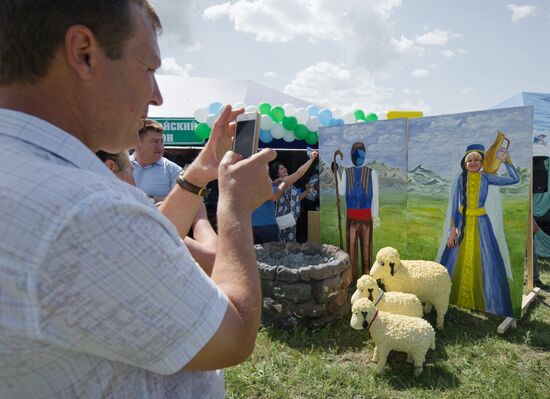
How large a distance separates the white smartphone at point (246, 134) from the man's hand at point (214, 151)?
5 cm

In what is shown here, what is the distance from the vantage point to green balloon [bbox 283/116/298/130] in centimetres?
692

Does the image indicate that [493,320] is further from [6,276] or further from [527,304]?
[6,276]

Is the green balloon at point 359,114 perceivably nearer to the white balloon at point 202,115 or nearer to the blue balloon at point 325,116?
the blue balloon at point 325,116

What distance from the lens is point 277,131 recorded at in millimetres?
7020

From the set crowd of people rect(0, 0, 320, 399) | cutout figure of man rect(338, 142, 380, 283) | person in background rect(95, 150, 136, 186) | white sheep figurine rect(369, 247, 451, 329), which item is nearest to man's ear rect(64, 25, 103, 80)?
crowd of people rect(0, 0, 320, 399)

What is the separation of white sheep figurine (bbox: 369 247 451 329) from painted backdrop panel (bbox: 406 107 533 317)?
1.28 feet

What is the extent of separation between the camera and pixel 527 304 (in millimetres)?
4219

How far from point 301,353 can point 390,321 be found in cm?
81

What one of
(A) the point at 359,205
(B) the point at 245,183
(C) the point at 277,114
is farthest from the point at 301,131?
(B) the point at 245,183

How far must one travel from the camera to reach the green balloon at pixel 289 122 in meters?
6.92

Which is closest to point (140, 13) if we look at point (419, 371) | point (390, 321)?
point (390, 321)

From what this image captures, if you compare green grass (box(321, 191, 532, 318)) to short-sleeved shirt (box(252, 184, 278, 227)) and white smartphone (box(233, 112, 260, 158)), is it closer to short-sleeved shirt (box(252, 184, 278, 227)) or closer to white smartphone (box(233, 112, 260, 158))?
short-sleeved shirt (box(252, 184, 278, 227))

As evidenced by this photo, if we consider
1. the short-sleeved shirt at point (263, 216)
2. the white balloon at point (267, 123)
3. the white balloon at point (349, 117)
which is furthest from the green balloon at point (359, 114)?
the short-sleeved shirt at point (263, 216)

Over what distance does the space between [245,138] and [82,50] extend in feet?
2.58
